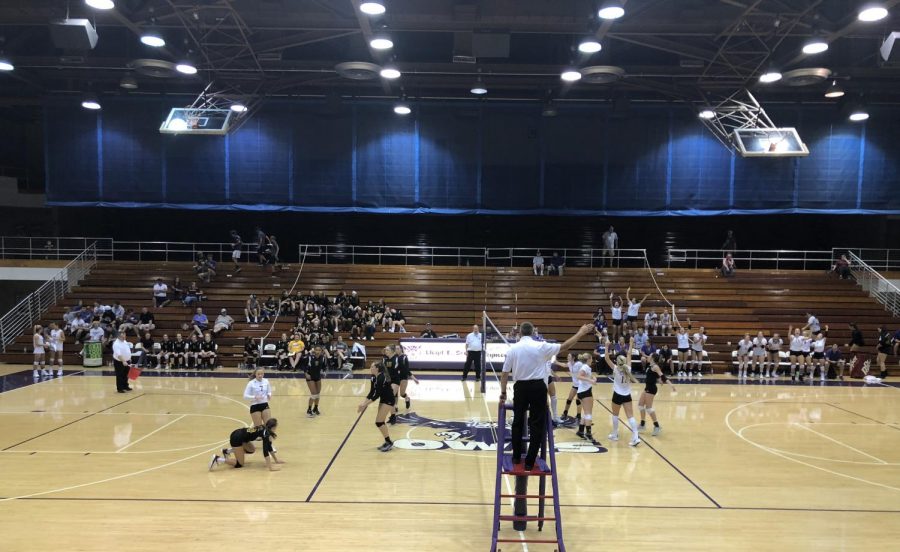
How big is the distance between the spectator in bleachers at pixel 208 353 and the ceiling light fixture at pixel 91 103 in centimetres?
1468

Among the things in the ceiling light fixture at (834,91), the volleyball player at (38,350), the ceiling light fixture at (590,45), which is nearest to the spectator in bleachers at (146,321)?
the volleyball player at (38,350)

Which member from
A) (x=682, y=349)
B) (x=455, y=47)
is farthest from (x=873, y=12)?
(x=455, y=47)

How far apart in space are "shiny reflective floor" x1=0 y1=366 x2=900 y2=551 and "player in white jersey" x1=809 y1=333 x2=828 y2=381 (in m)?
A: 6.93

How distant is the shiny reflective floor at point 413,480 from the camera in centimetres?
820

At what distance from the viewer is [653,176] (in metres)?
32.7

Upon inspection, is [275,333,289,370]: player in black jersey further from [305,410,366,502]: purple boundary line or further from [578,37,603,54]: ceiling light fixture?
[578,37,603,54]: ceiling light fixture

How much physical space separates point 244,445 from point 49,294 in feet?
81.8

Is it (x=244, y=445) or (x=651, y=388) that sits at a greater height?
(x=651, y=388)

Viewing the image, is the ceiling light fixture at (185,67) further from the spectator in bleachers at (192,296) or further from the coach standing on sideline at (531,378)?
the coach standing on sideline at (531,378)

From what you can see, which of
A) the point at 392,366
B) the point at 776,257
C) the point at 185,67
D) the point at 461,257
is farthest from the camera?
the point at 461,257

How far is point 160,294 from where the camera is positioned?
27.5 metres

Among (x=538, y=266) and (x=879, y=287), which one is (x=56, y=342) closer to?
(x=538, y=266)

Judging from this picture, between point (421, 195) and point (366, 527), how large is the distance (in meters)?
25.7

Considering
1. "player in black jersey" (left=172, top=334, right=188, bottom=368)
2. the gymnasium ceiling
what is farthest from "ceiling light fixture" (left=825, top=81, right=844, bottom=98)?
"player in black jersey" (left=172, top=334, right=188, bottom=368)
